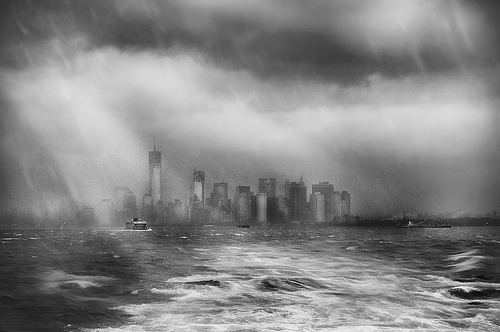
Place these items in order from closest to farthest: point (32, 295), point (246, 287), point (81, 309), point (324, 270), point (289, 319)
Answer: point (289, 319)
point (81, 309)
point (32, 295)
point (246, 287)
point (324, 270)

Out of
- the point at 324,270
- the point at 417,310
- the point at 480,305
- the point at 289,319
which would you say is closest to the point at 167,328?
the point at 289,319

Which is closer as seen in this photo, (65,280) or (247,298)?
(247,298)

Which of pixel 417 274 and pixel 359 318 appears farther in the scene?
pixel 417 274

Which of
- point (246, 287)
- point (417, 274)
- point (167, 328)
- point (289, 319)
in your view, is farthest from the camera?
point (417, 274)

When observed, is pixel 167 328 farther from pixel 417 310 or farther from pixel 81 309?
pixel 417 310

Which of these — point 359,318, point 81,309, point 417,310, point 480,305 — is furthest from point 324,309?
point 81,309

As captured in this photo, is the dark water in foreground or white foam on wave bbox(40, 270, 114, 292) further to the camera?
white foam on wave bbox(40, 270, 114, 292)

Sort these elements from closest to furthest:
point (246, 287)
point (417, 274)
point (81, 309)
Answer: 1. point (81, 309)
2. point (246, 287)
3. point (417, 274)

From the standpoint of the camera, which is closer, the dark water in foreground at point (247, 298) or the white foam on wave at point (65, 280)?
the dark water in foreground at point (247, 298)

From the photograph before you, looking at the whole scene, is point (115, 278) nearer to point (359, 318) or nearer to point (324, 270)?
point (324, 270)
